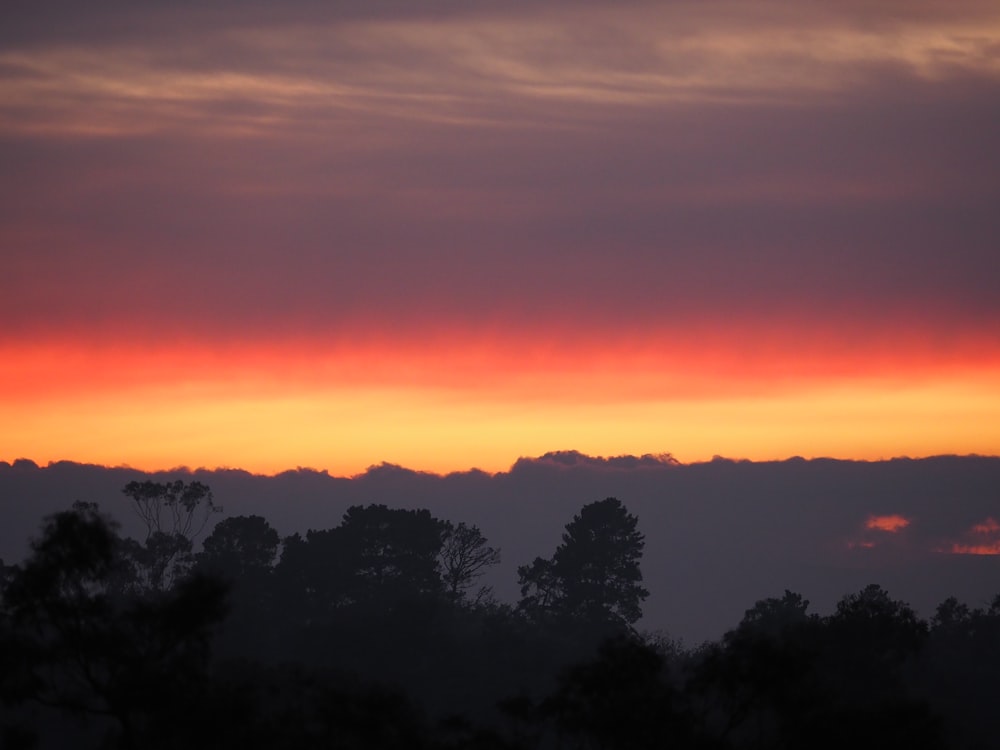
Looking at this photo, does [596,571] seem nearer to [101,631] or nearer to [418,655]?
[418,655]

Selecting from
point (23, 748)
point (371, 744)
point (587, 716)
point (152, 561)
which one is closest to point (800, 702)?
point (587, 716)

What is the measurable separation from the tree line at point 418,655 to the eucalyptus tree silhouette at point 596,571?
0.19 meters

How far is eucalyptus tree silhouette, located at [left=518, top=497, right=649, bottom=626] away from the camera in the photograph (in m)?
135

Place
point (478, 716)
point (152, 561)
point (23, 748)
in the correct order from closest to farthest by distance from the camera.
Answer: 1. point (23, 748)
2. point (478, 716)
3. point (152, 561)

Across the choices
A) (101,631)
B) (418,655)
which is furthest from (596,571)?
(101,631)

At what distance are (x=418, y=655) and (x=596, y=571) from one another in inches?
Result: 1073

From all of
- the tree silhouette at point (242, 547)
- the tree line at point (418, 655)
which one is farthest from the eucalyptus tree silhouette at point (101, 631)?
the tree silhouette at point (242, 547)

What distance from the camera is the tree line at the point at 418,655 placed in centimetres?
5366

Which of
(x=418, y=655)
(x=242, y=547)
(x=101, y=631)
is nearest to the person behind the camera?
(x=101, y=631)

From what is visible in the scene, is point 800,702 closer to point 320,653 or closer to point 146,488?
point 320,653

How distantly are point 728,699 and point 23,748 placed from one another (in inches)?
1184

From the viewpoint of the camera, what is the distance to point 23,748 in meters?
54.0

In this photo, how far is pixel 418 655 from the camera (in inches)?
4476

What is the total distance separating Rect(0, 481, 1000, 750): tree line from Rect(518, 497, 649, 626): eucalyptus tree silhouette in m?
0.19
